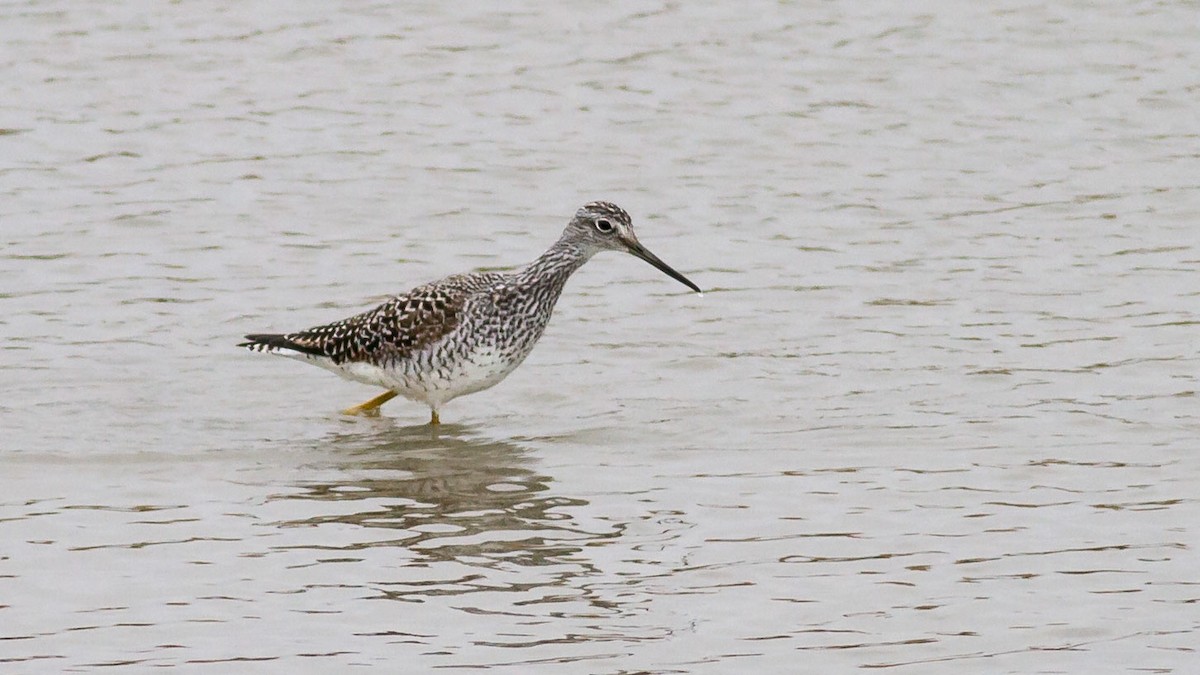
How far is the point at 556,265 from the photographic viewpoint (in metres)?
12.7

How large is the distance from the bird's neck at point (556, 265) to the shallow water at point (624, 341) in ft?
2.82

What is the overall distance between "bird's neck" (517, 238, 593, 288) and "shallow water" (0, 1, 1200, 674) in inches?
33.8

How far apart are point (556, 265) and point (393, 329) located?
3.62ft

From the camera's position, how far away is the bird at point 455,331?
40.1 feet

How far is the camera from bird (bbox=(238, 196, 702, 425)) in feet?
40.1

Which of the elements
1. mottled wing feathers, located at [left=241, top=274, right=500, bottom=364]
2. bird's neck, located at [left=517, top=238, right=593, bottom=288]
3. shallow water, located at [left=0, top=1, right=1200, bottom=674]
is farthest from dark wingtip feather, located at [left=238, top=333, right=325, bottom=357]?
bird's neck, located at [left=517, top=238, right=593, bottom=288]

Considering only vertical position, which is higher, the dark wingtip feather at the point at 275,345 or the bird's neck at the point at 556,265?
the bird's neck at the point at 556,265

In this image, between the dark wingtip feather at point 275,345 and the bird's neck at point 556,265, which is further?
the dark wingtip feather at point 275,345

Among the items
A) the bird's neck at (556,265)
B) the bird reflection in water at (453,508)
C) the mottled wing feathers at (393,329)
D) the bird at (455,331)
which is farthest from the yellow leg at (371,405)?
the bird's neck at (556,265)

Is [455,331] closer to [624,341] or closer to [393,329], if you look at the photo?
[393,329]

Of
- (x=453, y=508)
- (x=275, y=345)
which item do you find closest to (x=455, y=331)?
(x=275, y=345)

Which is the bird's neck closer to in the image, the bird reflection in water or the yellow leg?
the bird reflection in water

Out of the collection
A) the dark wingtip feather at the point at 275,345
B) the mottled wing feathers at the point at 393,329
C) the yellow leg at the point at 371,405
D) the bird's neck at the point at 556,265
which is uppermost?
the bird's neck at the point at 556,265

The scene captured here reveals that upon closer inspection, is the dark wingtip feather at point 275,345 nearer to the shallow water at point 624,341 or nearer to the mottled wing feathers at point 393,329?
the mottled wing feathers at point 393,329
